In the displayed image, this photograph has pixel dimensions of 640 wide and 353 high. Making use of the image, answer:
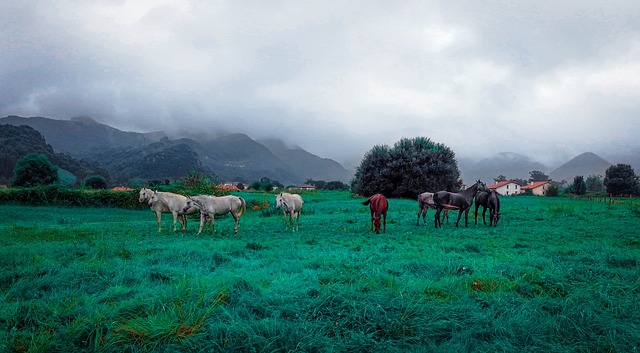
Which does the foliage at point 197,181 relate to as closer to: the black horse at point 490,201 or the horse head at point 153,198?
the horse head at point 153,198

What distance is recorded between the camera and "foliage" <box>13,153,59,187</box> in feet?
213

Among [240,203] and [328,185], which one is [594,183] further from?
[240,203]

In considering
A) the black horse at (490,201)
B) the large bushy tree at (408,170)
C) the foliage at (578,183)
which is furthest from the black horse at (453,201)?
the foliage at (578,183)

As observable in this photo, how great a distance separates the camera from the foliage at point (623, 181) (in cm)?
8406

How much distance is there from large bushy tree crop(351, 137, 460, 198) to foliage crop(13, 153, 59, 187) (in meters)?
57.7

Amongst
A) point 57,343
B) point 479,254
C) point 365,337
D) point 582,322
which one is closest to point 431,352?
point 365,337

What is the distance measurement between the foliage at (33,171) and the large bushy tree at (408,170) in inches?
2271

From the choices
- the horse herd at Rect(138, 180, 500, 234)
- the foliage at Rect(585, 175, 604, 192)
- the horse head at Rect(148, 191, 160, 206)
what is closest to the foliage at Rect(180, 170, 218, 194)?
the horse herd at Rect(138, 180, 500, 234)

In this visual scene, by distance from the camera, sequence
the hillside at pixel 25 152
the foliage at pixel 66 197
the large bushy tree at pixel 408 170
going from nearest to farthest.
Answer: the foliage at pixel 66 197 → the large bushy tree at pixel 408 170 → the hillside at pixel 25 152

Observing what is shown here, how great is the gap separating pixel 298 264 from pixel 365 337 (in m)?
4.22

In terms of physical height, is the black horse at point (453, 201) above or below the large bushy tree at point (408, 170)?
below

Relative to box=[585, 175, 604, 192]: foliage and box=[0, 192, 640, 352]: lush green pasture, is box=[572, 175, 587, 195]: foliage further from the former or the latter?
box=[0, 192, 640, 352]: lush green pasture

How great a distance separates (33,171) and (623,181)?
12604 cm

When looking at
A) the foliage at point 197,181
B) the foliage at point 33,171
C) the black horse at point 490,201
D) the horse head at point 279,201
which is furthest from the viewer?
the foliage at point 33,171
